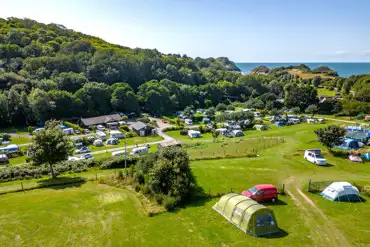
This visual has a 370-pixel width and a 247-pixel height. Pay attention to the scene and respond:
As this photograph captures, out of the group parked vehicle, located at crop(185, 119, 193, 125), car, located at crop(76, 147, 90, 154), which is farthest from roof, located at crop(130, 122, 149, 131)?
car, located at crop(76, 147, 90, 154)

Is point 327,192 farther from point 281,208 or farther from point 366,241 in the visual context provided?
point 366,241

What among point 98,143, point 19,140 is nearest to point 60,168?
point 98,143

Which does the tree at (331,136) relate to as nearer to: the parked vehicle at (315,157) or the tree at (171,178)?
the parked vehicle at (315,157)

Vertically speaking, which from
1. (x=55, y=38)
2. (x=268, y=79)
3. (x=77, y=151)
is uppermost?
(x=55, y=38)

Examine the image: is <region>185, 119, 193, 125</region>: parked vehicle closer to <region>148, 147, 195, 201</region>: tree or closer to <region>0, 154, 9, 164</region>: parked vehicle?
<region>0, 154, 9, 164</region>: parked vehicle

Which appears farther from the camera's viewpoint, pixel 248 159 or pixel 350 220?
pixel 248 159

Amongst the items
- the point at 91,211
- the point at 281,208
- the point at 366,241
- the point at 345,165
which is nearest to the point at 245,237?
the point at 281,208
